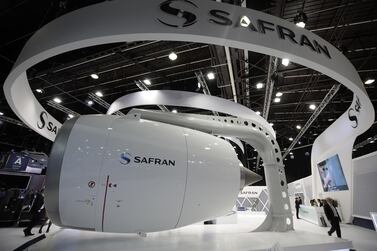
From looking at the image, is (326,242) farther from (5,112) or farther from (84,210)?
(5,112)

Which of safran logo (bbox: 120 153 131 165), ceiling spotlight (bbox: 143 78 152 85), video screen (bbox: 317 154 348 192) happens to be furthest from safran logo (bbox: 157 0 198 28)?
video screen (bbox: 317 154 348 192)

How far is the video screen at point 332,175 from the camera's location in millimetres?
11095

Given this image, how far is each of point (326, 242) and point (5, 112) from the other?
52.3ft

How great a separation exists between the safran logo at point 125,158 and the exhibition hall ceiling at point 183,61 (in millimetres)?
4180

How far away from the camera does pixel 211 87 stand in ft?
34.8

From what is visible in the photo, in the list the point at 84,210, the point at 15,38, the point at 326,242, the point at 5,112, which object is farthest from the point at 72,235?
the point at 5,112

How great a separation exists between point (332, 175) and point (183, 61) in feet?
31.8

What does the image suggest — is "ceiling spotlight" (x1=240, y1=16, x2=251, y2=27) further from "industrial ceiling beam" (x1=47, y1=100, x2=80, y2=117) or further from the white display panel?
"industrial ceiling beam" (x1=47, y1=100, x2=80, y2=117)

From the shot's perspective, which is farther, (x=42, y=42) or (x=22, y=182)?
(x=22, y=182)

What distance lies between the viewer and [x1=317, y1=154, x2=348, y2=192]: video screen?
11095 millimetres

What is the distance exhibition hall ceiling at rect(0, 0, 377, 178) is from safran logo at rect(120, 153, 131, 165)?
4180 millimetres

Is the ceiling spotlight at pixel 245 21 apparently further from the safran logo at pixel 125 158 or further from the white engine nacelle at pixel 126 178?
the safran logo at pixel 125 158

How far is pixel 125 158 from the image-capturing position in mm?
2635

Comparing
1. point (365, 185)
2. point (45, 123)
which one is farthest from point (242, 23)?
point (365, 185)
